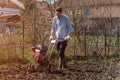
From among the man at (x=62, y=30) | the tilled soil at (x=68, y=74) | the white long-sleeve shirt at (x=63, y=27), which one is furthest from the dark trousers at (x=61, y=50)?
the tilled soil at (x=68, y=74)

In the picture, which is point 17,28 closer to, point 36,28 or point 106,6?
point 36,28

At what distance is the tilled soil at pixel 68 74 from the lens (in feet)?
26.8

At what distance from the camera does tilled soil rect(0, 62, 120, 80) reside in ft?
26.8

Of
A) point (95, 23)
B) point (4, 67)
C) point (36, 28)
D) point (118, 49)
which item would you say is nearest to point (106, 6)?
point (95, 23)

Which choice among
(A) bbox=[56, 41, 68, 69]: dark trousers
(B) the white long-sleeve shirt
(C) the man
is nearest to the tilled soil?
(A) bbox=[56, 41, 68, 69]: dark trousers

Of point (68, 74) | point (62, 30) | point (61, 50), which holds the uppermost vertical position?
point (62, 30)

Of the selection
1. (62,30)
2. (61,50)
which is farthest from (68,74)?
(62,30)

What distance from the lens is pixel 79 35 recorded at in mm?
13469

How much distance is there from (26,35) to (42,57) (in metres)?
4.00

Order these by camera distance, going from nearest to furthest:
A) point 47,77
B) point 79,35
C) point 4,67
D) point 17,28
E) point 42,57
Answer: point 47,77 < point 42,57 < point 4,67 < point 17,28 < point 79,35

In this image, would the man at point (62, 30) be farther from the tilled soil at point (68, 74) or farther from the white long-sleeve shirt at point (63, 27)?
the tilled soil at point (68, 74)

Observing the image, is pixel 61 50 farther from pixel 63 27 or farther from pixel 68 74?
pixel 68 74

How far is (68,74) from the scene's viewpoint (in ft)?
29.1

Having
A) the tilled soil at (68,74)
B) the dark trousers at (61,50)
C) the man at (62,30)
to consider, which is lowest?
the tilled soil at (68,74)
